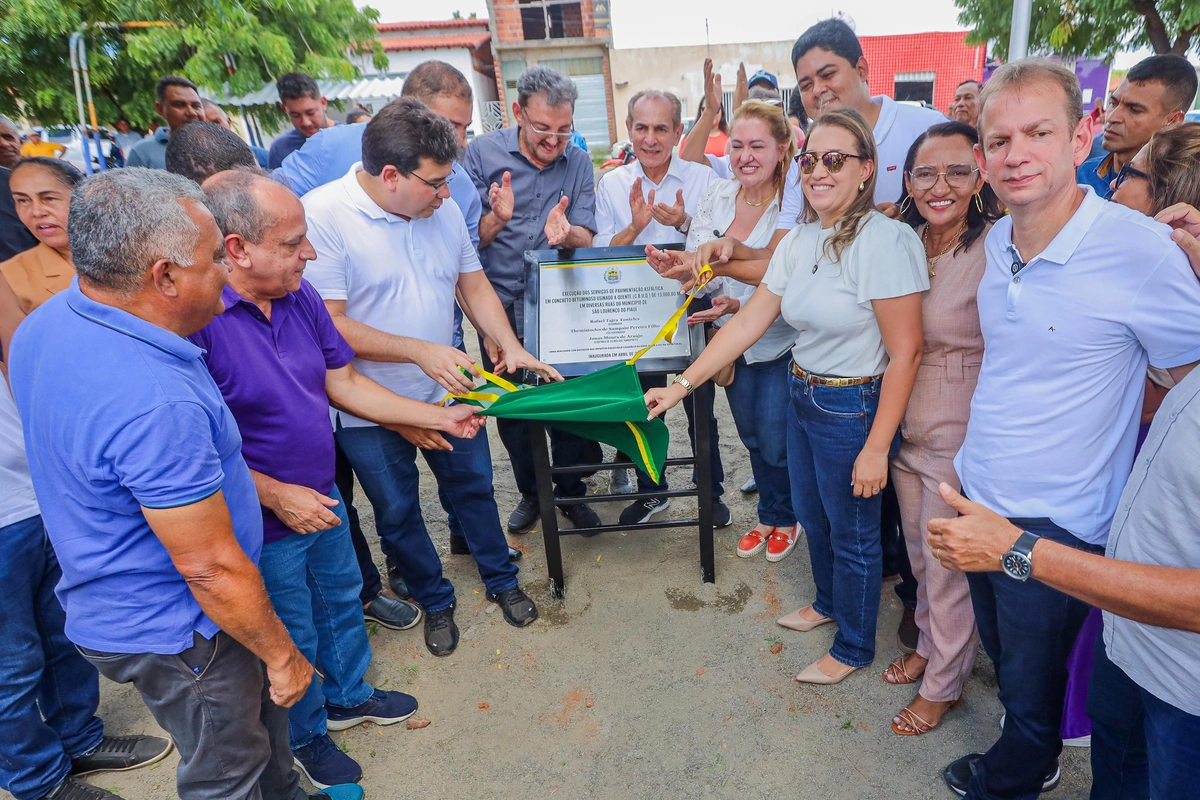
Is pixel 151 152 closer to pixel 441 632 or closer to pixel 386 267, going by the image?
pixel 386 267

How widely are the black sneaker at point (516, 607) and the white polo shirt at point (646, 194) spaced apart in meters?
2.02

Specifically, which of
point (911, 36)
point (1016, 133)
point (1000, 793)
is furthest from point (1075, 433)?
point (911, 36)

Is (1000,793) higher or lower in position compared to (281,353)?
lower

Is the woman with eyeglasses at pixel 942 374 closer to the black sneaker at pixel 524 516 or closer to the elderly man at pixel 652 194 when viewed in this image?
the elderly man at pixel 652 194

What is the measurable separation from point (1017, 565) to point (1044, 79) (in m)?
1.20

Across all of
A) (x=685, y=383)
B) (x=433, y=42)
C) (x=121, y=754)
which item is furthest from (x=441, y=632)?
(x=433, y=42)

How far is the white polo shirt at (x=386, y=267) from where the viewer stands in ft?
8.84

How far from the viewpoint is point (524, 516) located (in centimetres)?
420

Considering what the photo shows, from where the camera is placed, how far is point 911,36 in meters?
23.0

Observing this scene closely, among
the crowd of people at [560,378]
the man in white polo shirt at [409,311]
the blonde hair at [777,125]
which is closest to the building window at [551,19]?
the crowd of people at [560,378]

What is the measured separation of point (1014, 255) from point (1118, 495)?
69cm

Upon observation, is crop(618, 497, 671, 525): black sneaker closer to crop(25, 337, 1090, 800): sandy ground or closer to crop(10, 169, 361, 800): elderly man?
crop(25, 337, 1090, 800): sandy ground

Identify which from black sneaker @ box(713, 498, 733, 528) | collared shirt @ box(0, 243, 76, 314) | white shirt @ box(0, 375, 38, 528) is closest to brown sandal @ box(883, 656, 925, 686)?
black sneaker @ box(713, 498, 733, 528)

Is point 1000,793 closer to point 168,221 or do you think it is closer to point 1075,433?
point 1075,433
